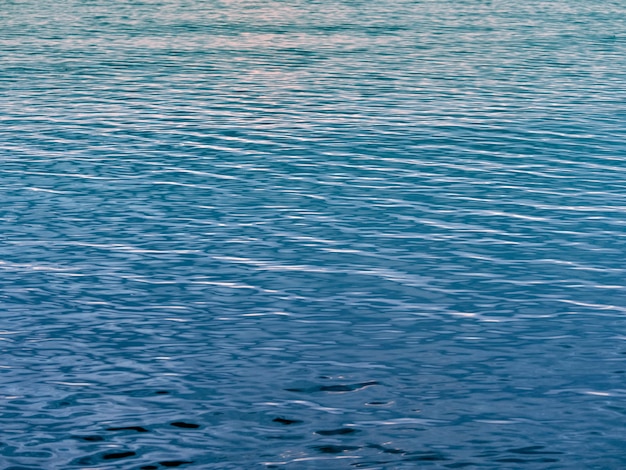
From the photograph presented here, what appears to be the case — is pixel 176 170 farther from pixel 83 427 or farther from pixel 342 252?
pixel 83 427

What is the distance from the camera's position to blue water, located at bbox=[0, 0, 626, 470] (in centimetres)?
A: 1780

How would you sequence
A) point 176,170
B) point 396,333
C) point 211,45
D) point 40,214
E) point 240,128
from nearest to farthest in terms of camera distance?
point 396,333
point 40,214
point 176,170
point 240,128
point 211,45

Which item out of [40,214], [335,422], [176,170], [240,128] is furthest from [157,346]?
[240,128]

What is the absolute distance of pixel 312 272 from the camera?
26.2m

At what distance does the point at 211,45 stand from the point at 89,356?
57.0 metres

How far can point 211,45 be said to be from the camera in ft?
249

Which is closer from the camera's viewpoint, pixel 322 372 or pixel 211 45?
pixel 322 372

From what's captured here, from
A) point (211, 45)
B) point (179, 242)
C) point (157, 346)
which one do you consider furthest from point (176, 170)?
point (211, 45)

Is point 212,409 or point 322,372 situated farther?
point 322,372

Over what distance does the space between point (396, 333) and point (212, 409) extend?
16.1 ft

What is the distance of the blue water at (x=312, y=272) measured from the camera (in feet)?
58.4

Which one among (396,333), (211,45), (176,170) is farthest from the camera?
(211,45)

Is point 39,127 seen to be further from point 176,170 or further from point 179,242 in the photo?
point 179,242

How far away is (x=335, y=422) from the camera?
18016 millimetres
